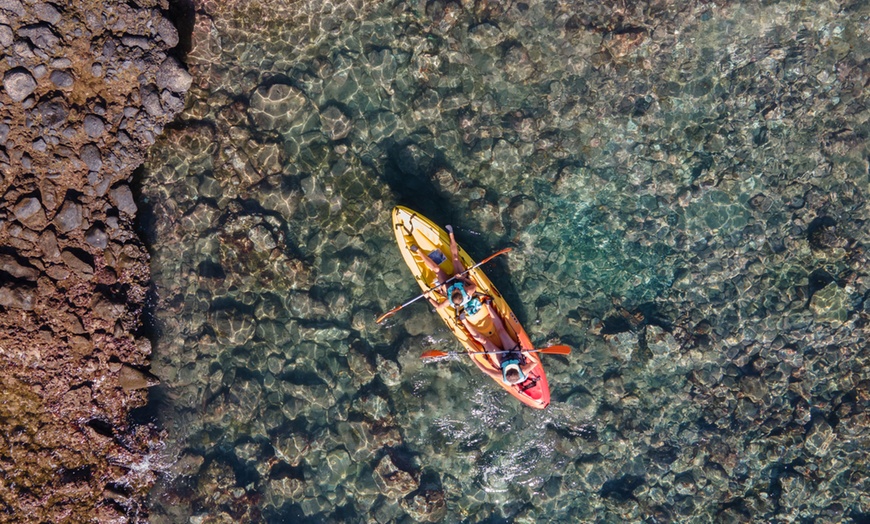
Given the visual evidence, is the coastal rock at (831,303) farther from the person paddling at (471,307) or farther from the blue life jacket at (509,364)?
the blue life jacket at (509,364)

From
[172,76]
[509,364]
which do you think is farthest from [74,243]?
[509,364]

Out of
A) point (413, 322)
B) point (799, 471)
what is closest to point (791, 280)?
point (799, 471)

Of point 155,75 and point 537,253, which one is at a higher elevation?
point 155,75

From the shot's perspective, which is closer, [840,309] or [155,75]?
[155,75]

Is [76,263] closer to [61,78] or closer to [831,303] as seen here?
[61,78]

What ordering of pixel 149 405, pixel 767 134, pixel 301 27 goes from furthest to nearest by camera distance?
pixel 767 134 → pixel 301 27 → pixel 149 405

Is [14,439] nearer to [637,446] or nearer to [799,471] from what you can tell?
[637,446]

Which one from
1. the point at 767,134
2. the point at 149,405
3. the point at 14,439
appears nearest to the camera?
the point at 14,439
